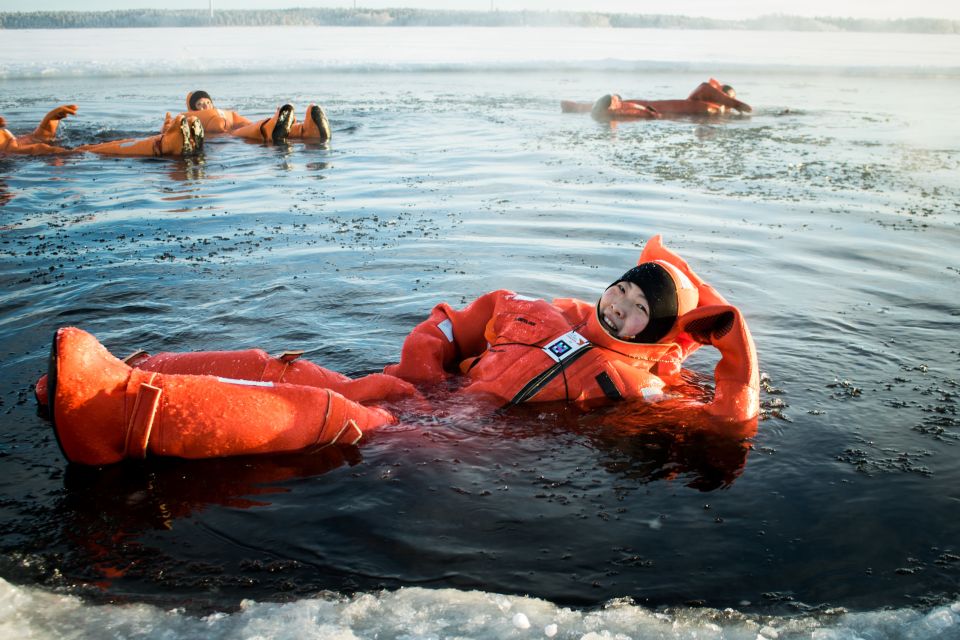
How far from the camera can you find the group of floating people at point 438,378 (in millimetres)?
3904

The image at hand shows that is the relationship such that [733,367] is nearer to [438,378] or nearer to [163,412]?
[438,378]

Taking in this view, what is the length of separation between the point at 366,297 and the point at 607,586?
409cm

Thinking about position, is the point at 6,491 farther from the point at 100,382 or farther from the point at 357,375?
the point at 357,375

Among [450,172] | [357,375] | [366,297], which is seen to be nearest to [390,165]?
[450,172]

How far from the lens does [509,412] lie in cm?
493

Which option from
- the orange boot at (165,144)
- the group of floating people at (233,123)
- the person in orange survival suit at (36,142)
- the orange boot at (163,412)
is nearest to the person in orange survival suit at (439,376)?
the orange boot at (163,412)

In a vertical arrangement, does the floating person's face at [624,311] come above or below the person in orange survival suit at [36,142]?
below

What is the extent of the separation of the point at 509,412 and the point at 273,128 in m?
11.9

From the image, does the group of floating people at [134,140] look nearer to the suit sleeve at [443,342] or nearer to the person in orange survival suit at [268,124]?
the person in orange survival suit at [268,124]

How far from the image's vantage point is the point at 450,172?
41.8ft

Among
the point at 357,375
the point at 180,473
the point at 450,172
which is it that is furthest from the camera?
the point at 450,172

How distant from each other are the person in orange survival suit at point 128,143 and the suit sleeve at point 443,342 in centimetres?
946

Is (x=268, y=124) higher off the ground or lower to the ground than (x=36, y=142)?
higher

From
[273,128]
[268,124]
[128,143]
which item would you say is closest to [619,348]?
[128,143]
